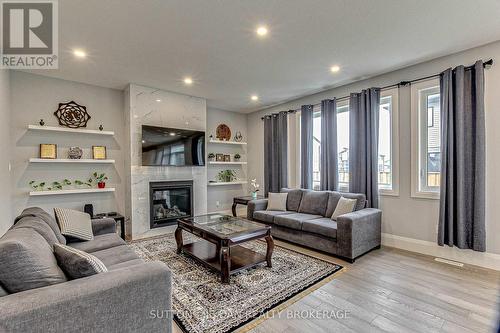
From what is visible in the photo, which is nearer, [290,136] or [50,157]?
[50,157]

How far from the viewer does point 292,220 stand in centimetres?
386

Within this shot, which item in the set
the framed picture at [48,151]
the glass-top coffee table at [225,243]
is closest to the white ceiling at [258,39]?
the framed picture at [48,151]

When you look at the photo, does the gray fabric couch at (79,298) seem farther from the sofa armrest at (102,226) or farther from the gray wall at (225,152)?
the gray wall at (225,152)

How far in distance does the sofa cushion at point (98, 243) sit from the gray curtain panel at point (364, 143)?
3.65 meters

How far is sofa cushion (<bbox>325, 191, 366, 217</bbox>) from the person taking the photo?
378 centimetres

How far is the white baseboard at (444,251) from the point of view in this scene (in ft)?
9.68

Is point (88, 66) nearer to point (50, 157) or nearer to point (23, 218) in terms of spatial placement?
point (50, 157)

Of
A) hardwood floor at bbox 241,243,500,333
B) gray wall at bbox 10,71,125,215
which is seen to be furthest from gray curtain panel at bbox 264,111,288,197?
gray wall at bbox 10,71,125,215

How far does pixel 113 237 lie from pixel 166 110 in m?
2.84

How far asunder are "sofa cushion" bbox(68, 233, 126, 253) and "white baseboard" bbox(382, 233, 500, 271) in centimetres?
387

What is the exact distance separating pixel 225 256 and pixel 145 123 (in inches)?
126

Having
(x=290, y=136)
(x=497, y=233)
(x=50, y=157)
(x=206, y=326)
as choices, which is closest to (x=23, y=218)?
(x=206, y=326)

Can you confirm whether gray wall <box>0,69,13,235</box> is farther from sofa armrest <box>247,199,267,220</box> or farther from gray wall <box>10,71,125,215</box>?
sofa armrest <box>247,199,267,220</box>

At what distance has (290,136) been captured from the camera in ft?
18.3
